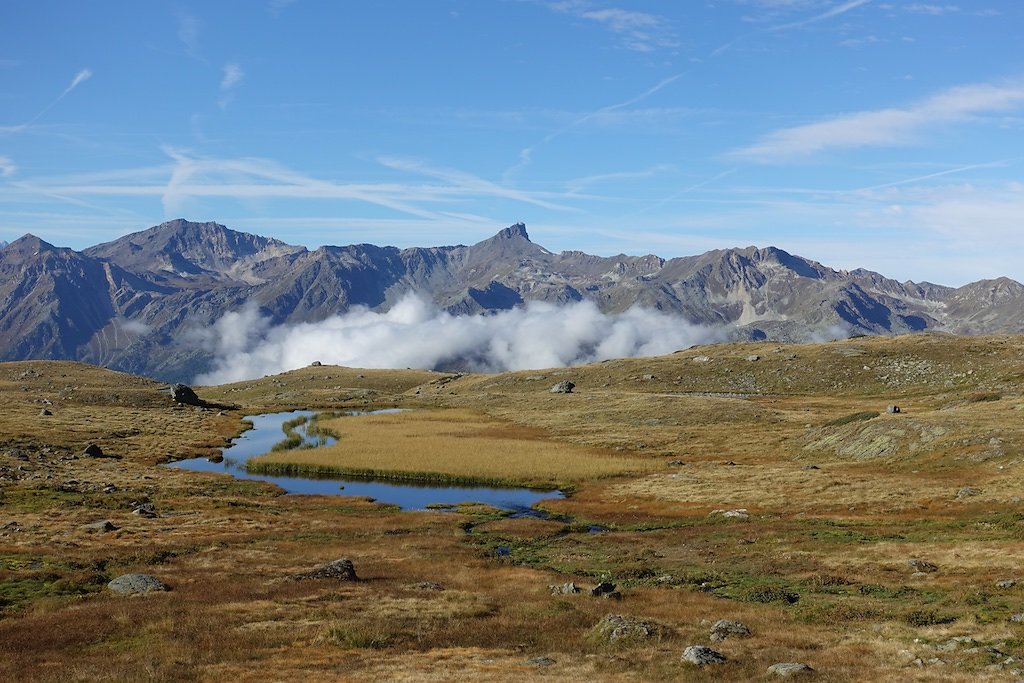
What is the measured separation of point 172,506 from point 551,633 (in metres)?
50.5

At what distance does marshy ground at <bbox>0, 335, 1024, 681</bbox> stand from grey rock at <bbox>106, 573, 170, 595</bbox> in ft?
2.50

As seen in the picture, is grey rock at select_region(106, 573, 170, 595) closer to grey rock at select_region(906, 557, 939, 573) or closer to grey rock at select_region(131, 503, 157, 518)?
grey rock at select_region(131, 503, 157, 518)

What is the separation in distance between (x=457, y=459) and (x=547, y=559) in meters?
52.1

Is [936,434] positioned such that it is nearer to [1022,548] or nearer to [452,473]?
[1022,548]

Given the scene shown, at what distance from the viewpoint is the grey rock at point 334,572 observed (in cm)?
4028

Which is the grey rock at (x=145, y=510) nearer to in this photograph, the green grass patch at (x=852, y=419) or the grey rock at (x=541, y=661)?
the grey rock at (x=541, y=661)

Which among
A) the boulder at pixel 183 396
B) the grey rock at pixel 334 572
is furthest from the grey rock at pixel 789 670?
the boulder at pixel 183 396

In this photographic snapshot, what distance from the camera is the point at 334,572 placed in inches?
1593

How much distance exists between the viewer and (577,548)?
5112 cm

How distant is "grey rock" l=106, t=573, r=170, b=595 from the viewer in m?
35.7

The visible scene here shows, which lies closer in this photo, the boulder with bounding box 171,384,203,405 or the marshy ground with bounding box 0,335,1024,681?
the marshy ground with bounding box 0,335,1024,681

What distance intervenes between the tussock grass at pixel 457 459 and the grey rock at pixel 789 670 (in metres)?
61.4

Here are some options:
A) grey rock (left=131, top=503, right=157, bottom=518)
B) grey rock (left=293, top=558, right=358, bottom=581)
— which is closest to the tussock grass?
grey rock (left=131, top=503, right=157, bottom=518)

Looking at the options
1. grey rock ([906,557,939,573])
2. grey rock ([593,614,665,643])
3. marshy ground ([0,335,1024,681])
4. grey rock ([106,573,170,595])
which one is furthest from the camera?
grey rock ([906,557,939,573])
